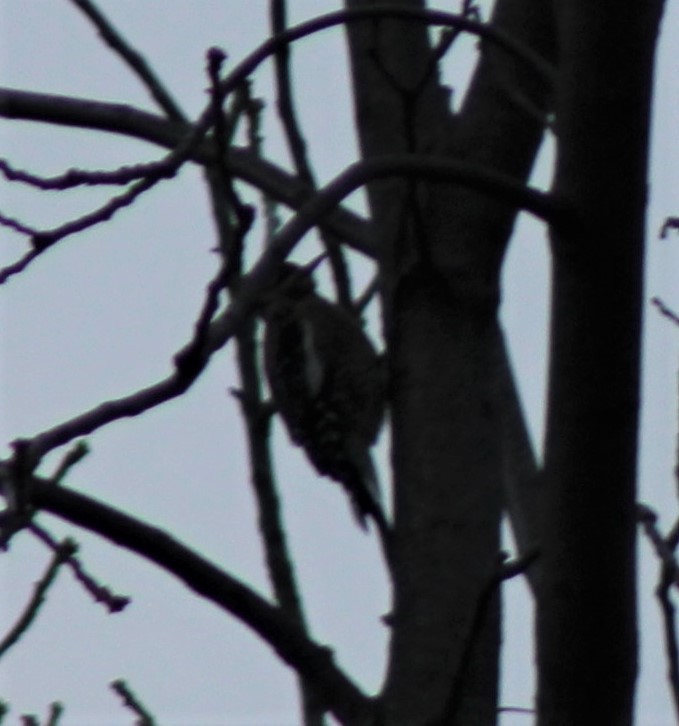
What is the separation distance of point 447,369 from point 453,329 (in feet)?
0.25

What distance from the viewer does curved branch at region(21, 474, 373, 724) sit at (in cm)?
205

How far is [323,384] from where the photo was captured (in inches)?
230

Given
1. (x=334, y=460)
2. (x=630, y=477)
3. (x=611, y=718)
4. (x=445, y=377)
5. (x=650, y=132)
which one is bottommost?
(x=611, y=718)

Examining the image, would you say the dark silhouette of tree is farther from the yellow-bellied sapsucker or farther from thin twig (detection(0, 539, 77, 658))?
the yellow-bellied sapsucker

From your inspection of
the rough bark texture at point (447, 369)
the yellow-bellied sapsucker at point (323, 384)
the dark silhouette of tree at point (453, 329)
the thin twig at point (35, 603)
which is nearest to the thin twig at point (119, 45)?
the dark silhouette of tree at point (453, 329)

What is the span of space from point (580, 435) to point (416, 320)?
0.96 metres

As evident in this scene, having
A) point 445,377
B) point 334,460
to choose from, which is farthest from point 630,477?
point 334,460

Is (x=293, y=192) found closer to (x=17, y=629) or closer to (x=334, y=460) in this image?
(x=17, y=629)

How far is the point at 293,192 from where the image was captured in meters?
3.18

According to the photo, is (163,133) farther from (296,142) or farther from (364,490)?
(364,490)

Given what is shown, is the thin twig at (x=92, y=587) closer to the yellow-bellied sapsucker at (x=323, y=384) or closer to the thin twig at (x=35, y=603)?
the thin twig at (x=35, y=603)

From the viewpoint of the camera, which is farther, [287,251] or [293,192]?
[293,192]

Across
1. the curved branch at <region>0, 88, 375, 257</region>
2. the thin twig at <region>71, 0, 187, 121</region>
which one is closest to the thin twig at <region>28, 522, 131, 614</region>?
the curved branch at <region>0, 88, 375, 257</region>

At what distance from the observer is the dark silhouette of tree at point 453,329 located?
1.90 metres
